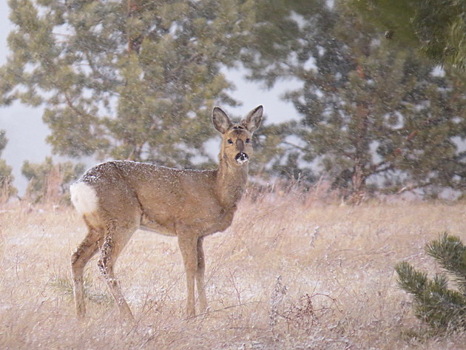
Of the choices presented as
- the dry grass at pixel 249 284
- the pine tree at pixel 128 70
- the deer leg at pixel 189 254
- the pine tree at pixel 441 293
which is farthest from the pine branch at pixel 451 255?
the pine tree at pixel 128 70

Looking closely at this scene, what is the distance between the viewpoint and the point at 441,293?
477 centimetres

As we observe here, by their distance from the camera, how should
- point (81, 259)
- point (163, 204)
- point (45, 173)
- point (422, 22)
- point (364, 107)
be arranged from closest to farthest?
point (422, 22)
point (81, 259)
point (163, 204)
point (364, 107)
point (45, 173)

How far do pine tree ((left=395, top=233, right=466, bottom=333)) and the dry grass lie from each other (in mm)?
148

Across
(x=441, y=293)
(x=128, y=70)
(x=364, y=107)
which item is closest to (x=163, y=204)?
(x=441, y=293)

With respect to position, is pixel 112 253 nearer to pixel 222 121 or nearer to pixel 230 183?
pixel 230 183

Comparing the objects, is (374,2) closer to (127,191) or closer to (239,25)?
(127,191)

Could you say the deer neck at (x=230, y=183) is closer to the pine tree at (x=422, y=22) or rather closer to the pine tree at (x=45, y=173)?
the pine tree at (x=422, y=22)

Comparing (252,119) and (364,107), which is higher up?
(364,107)

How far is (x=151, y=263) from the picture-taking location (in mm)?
7582

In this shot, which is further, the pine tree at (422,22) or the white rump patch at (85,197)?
the white rump patch at (85,197)

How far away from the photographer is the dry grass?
427 centimetres

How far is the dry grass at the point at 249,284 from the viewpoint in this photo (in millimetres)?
4266

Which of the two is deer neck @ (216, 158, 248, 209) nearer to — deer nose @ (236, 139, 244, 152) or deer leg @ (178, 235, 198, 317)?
deer nose @ (236, 139, 244, 152)

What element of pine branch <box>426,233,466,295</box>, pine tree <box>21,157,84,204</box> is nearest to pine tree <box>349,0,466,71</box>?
pine branch <box>426,233,466,295</box>
